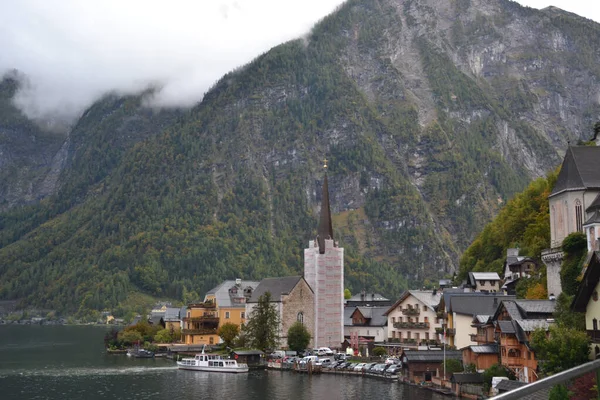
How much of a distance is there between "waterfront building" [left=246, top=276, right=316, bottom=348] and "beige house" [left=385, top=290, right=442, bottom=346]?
51.7 ft

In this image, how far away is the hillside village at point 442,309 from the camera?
6112 centimetres

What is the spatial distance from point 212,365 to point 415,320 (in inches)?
1234

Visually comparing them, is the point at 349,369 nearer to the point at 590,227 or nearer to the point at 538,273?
the point at 538,273

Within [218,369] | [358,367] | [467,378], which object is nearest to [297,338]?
[218,369]

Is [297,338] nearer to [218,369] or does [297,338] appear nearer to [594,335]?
[218,369]

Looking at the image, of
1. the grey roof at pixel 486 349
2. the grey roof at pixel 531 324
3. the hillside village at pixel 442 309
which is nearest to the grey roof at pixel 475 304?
the hillside village at pixel 442 309

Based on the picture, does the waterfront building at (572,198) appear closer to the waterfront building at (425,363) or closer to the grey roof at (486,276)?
the waterfront building at (425,363)

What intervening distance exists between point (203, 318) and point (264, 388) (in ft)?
182

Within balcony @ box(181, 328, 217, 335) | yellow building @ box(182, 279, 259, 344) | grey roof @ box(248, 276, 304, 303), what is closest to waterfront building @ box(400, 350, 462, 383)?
grey roof @ box(248, 276, 304, 303)

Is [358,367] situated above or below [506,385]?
below

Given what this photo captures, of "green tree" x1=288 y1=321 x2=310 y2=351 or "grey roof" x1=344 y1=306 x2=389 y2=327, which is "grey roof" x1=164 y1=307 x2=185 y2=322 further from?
"green tree" x1=288 y1=321 x2=310 y2=351

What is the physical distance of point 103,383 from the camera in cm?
8119

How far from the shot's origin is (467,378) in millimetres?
66312

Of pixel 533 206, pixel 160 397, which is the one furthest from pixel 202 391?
pixel 533 206
